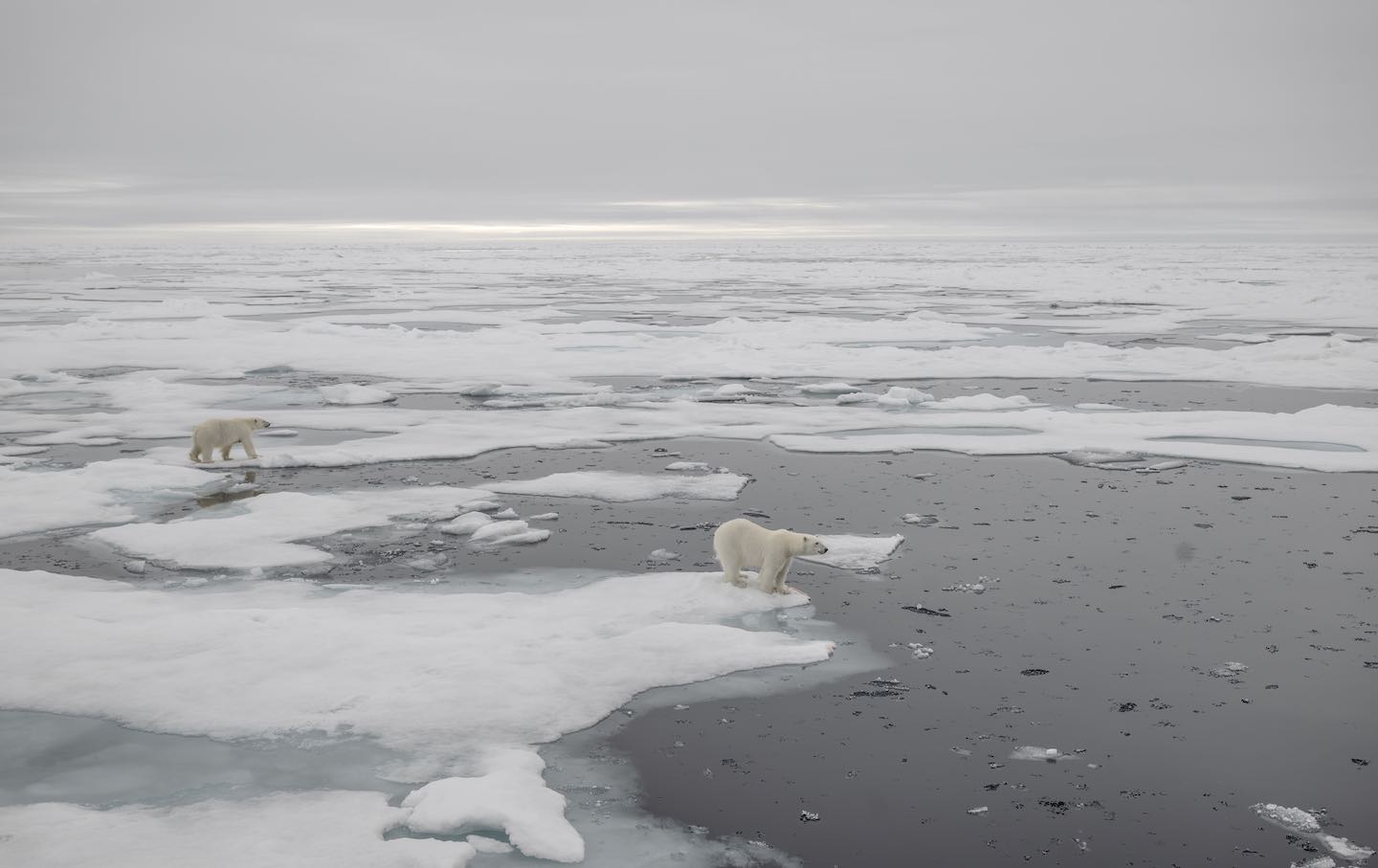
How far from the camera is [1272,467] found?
10.9 meters

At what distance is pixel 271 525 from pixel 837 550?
4.51 metres

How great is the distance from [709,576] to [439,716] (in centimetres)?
243

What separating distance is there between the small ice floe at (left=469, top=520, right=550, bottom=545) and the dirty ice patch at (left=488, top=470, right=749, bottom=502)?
4.39 ft

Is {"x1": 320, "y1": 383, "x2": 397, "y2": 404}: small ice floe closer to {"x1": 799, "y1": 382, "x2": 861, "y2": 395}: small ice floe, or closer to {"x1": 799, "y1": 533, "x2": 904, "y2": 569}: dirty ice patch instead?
{"x1": 799, "y1": 382, "x2": 861, "y2": 395}: small ice floe

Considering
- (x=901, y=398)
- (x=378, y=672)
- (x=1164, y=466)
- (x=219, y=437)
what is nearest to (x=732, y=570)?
(x=378, y=672)

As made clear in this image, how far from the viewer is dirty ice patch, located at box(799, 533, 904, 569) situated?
309 inches

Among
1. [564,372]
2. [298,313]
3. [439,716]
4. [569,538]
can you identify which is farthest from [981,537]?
[298,313]

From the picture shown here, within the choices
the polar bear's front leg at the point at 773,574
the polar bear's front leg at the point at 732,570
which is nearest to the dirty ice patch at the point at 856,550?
the polar bear's front leg at the point at 773,574

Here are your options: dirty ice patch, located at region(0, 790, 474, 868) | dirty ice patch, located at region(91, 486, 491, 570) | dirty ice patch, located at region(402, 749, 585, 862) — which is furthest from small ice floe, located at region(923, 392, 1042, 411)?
dirty ice patch, located at region(0, 790, 474, 868)

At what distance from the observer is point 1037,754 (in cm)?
498

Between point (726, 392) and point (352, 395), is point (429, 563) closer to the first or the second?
point (352, 395)

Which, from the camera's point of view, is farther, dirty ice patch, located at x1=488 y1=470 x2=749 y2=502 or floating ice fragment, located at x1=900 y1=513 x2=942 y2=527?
dirty ice patch, located at x1=488 y1=470 x2=749 y2=502

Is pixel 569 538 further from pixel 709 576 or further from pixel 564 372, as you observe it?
pixel 564 372

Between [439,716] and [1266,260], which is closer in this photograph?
[439,716]
